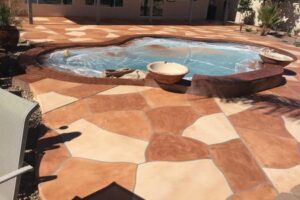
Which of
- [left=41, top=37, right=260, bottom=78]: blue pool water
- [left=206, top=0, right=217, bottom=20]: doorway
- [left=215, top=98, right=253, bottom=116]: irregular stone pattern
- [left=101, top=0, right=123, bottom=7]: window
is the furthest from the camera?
[left=206, top=0, right=217, bottom=20]: doorway

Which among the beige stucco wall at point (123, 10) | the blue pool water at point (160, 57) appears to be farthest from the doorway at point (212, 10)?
the blue pool water at point (160, 57)

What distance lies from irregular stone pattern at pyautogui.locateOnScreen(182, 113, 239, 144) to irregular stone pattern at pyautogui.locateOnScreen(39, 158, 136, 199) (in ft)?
5.88

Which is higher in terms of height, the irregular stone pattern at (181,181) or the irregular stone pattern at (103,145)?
the irregular stone pattern at (103,145)

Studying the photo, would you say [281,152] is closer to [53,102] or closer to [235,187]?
[235,187]

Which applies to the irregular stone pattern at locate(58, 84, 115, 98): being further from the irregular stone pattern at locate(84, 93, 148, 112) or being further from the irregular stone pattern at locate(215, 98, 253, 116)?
the irregular stone pattern at locate(215, 98, 253, 116)

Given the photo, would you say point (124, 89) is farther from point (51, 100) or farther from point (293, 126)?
point (293, 126)

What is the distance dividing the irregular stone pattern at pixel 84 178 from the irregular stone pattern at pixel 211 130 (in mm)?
1791

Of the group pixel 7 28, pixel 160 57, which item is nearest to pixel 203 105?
pixel 160 57

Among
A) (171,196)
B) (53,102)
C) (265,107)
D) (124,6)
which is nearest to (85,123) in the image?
(53,102)

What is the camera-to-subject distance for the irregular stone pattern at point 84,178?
442cm

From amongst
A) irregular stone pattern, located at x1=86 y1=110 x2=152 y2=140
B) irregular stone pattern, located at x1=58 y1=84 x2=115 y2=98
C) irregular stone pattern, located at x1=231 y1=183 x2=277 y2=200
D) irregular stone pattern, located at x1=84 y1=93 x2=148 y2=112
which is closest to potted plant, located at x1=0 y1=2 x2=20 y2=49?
irregular stone pattern, located at x1=58 y1=84 x2=115 y2=98

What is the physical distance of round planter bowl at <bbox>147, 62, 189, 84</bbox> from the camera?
27.7ft

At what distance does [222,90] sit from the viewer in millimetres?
8422

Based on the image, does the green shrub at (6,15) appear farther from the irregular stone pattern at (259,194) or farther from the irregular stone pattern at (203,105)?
the irregular stone pattern at (259,194)
